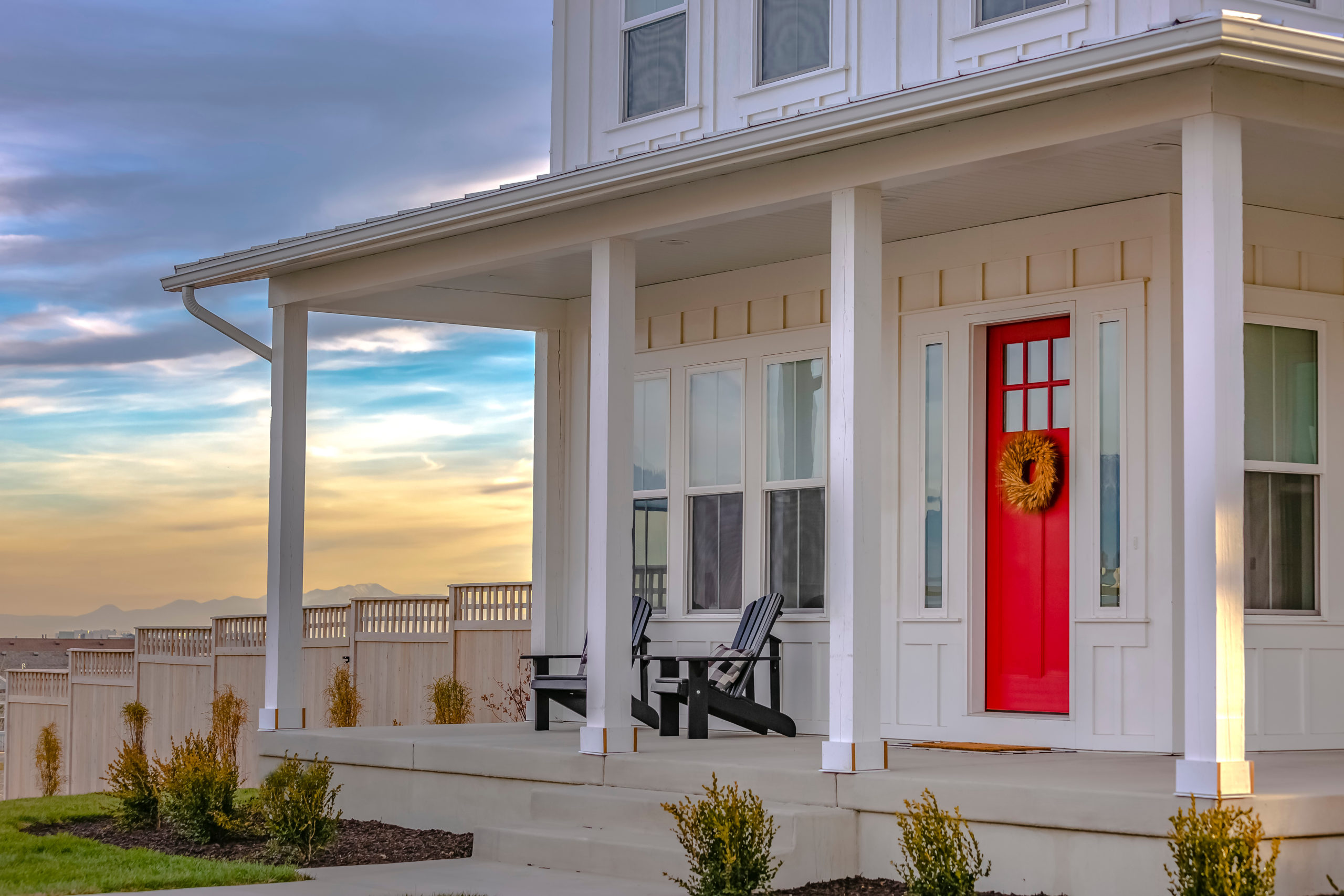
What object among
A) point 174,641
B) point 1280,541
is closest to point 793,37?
point 1280,541

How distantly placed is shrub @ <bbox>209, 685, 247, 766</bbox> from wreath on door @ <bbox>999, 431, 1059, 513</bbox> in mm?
12456

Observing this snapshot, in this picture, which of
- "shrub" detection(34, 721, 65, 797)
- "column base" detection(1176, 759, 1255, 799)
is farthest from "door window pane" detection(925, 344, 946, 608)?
"shrub" detection(34, 721, 65, 797)

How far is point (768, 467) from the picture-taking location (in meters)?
10.8

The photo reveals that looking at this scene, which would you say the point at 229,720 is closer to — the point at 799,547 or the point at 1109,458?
the point at 799,547

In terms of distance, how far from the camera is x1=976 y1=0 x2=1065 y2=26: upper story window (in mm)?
8797

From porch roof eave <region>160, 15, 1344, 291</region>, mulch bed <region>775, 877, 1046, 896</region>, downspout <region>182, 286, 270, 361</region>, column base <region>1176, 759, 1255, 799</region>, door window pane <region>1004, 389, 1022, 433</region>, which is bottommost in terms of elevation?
mulch bed <region>775, 877, 1046, 896</region>

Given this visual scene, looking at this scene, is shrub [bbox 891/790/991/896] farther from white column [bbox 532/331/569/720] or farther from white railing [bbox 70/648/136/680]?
white railing [bbox 70/648/136/680]

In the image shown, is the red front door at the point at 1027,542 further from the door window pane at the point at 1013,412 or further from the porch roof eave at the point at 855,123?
the porch roof eave at the point at 855,123

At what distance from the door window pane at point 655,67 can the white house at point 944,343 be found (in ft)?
0.10

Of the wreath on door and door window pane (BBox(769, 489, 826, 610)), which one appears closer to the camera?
the wreath on door

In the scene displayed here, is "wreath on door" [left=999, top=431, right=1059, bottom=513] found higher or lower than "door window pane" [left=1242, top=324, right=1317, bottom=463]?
lower

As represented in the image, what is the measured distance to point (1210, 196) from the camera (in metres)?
6.23

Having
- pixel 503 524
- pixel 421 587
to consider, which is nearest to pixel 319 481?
pixel 503 524

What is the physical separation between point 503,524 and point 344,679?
107 inches
